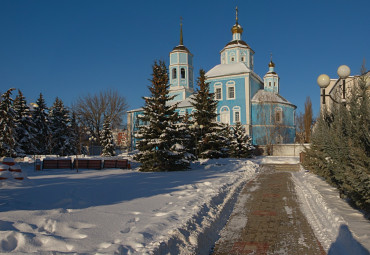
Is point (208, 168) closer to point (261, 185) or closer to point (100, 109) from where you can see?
point (261, 185)

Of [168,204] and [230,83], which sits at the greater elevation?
[230,83]

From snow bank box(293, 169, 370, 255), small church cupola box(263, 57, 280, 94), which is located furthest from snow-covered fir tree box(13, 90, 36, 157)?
small church cupola box(263, 57, 280, 94)

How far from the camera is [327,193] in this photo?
9273 millimetres

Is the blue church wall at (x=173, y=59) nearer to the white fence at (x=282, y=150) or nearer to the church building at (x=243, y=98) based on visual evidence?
the church building at (x=243, y=98)

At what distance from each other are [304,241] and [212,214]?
2124mm

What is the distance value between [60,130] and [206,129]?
70.7ft

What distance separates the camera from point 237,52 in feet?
150

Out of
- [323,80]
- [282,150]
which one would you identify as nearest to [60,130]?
[282,150]

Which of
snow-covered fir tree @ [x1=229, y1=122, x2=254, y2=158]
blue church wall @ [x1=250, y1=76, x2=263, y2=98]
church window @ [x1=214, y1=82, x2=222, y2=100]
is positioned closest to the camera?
snow-covered fir tree @ [x1=229, y1=122, x2=254, y2=158]

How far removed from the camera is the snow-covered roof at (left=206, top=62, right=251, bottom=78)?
41.2 meters

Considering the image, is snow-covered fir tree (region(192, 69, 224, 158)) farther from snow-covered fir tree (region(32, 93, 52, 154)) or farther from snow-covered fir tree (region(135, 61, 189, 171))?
snow-covered fir tree (region(32, 93, 52, 154))

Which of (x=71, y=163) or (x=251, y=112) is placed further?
(x=251, y=112)

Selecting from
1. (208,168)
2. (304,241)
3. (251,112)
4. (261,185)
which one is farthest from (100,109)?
(304,241)

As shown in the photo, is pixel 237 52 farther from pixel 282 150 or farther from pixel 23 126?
pixel 23 126
